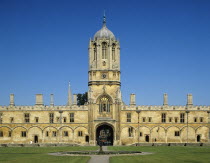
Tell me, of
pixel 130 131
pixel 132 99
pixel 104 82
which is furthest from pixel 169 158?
pixel 132 99

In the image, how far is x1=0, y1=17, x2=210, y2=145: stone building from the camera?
3211 inches

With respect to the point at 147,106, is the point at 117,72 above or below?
above

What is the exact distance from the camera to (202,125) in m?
82.3

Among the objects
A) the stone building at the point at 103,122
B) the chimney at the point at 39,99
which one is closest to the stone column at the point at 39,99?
the chimney at the point at 39,99

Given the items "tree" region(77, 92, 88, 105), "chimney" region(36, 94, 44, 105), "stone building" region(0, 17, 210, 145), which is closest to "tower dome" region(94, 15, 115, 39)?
"stone building" region(0, 17, 210, 145)

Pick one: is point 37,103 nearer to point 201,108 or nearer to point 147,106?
point 147,106

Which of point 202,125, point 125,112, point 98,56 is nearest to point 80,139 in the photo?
point 125,112

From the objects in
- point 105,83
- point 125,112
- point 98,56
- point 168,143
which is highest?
point 98,56

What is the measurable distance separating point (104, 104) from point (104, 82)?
13.7ft

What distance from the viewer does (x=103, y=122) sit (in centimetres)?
8106

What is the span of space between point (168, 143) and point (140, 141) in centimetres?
735

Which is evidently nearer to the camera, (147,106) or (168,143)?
(168,143)

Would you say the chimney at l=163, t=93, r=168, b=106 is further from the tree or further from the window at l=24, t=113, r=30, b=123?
the tree

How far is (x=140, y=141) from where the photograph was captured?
268ft
